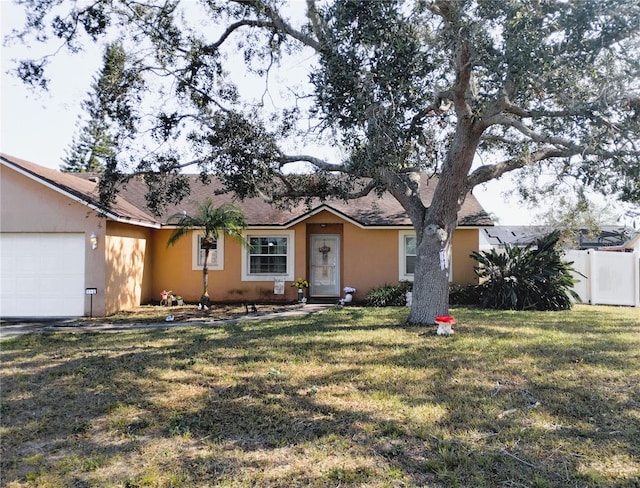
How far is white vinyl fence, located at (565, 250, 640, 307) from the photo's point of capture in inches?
579

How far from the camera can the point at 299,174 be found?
12.1m

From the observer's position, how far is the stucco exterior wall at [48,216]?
12031mm

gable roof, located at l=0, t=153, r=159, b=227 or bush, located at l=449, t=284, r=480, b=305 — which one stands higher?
gable roof, located at l=0, t=153, r=159, b=227

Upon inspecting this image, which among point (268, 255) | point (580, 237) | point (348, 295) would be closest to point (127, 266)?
point (268, 255)

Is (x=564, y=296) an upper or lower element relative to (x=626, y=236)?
lower

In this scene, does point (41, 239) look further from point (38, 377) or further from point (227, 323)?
point (38, 377)

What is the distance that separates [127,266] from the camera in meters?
13.5

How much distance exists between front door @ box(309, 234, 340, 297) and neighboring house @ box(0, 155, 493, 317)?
0.04 m

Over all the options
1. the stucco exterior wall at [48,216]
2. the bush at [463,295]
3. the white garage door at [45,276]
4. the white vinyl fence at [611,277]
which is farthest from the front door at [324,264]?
the white vinyl fence at [611,277]

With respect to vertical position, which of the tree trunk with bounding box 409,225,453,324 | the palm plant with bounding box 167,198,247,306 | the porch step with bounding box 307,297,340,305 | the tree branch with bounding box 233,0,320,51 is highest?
the tree branch with bounding box 233,0,320,51

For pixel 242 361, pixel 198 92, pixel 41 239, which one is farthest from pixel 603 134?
pixel 41 239

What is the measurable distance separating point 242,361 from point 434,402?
10.3 feet

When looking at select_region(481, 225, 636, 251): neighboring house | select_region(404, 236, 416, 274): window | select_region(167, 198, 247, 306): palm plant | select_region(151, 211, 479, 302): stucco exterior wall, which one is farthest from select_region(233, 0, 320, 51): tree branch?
select_region(481, 225, 636, 251): neighboring house

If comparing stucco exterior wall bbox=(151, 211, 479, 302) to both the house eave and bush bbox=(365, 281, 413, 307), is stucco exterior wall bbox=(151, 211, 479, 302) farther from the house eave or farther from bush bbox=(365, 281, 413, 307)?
the house eave
